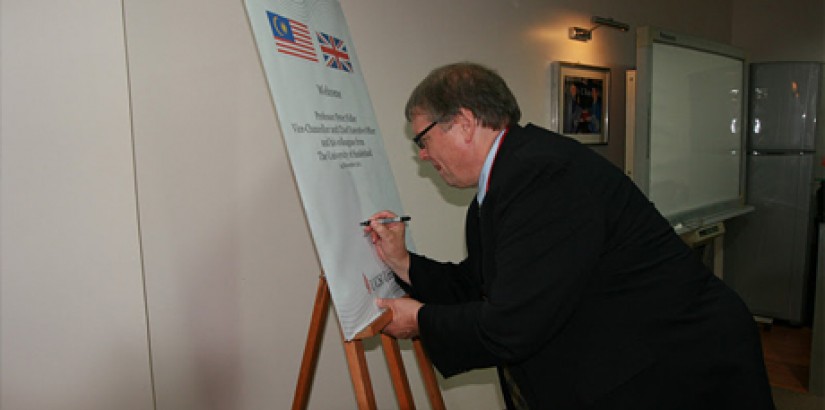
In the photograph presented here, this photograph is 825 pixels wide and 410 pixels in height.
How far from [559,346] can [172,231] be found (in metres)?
1.05

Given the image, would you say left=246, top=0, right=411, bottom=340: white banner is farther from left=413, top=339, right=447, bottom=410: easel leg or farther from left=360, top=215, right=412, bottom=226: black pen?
left=413, top=339, right=447, bottom=410: easel leg

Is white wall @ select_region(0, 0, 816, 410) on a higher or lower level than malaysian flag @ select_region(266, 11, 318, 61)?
lower

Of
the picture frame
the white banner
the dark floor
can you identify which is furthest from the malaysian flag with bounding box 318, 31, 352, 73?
the dark floor

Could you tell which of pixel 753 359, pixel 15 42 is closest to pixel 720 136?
pixel 753 359

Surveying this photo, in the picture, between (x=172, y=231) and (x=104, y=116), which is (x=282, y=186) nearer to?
(x=172, y=231)

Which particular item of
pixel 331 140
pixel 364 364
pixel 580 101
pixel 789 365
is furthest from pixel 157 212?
pixel 789 365

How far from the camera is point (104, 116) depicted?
4.70 feet

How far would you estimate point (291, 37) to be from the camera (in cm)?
132

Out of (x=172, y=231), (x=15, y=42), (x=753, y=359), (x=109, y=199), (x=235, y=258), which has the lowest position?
(x=753, y=359)

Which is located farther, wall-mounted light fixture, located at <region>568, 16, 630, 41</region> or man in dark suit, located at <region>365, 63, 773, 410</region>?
wall-mounted light fixture, located at <region>568, 16, 630, 41</region>

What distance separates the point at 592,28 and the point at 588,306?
2528mm

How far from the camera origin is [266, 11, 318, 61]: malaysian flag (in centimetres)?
127

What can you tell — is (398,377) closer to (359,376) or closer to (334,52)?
(359,376)

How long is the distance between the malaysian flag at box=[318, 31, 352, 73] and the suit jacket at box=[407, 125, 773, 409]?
1.74 feet
